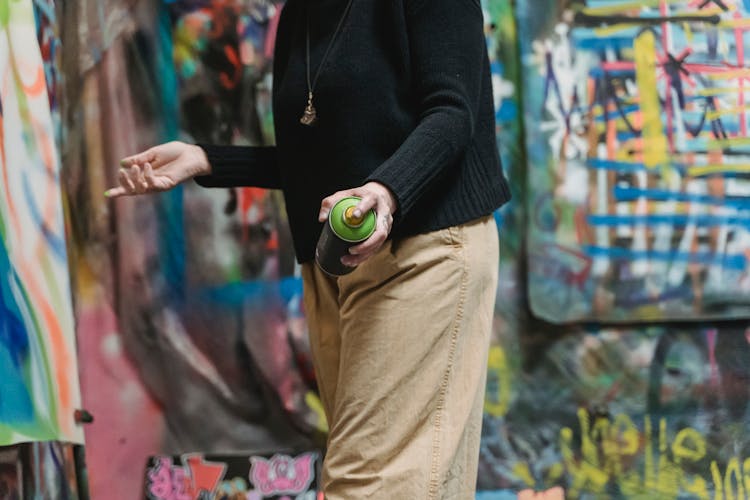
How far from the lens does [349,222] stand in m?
1.03

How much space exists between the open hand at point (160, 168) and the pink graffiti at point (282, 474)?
0.96 metres

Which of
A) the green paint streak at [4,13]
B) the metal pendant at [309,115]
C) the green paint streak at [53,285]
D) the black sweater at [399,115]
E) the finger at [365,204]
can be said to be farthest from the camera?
the green paint streak at [53,285]

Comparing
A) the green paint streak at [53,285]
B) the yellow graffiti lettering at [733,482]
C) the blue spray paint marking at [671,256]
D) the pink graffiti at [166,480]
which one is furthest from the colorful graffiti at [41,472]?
the yellow graffiti lettering at [733,482]

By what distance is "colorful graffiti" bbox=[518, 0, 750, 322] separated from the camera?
7.07 ft

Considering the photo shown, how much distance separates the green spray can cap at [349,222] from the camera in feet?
3.39

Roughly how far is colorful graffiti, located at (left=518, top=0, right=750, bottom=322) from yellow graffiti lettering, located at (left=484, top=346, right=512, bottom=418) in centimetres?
17

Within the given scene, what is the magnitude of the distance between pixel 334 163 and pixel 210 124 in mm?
1060

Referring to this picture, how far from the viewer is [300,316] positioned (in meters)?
2.25

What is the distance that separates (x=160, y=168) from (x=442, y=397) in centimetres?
57

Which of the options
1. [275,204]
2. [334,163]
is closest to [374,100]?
[334,163]

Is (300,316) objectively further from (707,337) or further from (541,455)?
(707,337)

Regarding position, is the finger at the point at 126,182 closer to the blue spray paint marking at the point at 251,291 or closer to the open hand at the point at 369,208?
the open hand at the point at 369,208

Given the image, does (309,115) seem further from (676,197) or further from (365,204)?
(676,197)

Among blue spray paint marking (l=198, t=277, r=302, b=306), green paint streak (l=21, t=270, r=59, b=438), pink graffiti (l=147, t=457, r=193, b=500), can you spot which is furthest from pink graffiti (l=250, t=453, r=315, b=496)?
green paint streak (l=21, t=270, r=59, b=438)
